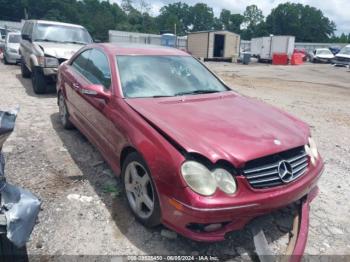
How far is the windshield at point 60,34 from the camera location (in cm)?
862

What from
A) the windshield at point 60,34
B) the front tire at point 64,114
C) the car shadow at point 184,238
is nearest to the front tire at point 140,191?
the car shadow at point 184,238

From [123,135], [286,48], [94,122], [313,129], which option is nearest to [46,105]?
[94,122]

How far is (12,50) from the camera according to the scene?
1420cm

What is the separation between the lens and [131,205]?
3.07 metres

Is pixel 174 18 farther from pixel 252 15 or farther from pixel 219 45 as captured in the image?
pixel 219 45

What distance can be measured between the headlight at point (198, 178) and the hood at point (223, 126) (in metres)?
0.10

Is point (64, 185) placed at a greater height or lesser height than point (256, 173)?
lesser

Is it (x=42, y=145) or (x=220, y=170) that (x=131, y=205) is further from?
(x=42, y=145)

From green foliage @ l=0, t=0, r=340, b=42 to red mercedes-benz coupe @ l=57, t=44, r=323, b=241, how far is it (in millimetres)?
56575

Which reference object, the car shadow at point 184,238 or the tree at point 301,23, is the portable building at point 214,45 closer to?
the car shadow at point 184,238

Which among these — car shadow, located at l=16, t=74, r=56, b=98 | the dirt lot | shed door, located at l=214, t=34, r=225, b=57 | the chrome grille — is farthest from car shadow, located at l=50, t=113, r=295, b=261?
shed door, located at l=214, t=34, r=225, b=57

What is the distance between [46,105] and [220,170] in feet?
18.6

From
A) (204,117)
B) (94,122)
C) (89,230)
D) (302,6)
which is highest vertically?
(302,6)

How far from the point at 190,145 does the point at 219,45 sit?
2944 centimetres
